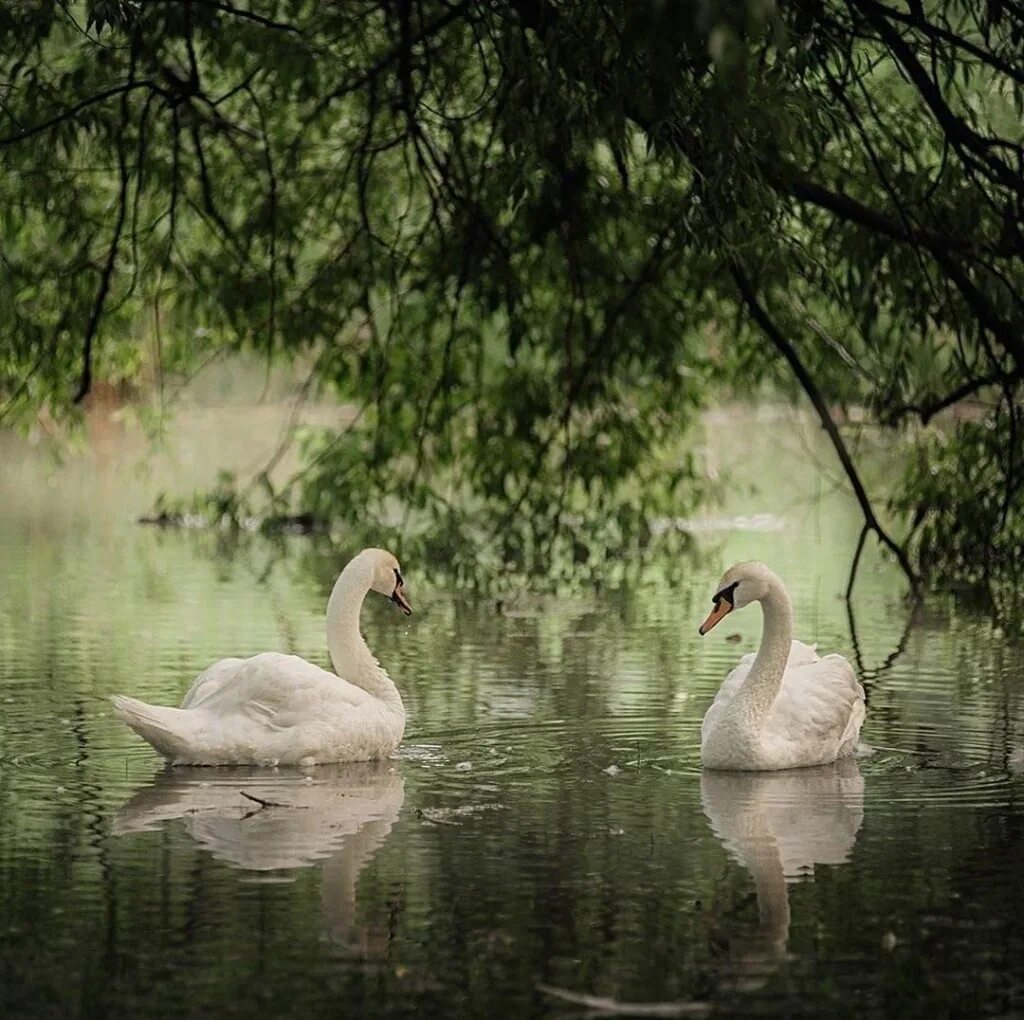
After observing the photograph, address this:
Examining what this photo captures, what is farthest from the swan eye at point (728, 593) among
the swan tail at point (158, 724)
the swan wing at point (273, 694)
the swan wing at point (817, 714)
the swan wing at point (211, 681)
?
the swan tail at point (158, 724)

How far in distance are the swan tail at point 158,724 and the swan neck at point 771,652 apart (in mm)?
2107

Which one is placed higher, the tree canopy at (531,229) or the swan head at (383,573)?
the tree canopy at (531,229)

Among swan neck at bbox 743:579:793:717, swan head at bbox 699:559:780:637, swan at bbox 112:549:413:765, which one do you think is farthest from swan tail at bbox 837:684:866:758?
swan at bbox 112:549:413:765

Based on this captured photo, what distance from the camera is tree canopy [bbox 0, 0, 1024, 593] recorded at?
41.0 ft

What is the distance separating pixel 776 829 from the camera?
8859mm

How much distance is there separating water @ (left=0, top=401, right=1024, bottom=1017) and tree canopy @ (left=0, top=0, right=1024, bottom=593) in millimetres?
1993

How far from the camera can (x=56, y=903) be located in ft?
24.5

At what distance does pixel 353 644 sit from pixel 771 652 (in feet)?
5.59

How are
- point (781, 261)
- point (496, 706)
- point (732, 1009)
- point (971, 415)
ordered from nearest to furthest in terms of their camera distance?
point (732, 1009), point (496, 706), point (781, 261), point (971, 415)

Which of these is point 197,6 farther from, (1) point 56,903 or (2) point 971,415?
(2) point 971,415

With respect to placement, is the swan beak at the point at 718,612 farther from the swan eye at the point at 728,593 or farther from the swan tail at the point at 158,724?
the swan tail at the point at 158,724

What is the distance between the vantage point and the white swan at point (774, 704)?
32.7ft

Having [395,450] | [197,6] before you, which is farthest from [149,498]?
[197,6]

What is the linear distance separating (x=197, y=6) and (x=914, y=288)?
4.57 metres
